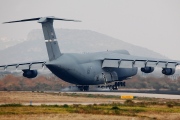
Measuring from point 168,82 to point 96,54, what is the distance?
10514mm

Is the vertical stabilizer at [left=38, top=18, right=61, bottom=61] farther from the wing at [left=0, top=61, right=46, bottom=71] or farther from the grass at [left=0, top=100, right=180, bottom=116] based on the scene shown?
the grass at [left=0, top=100, right=180, bottom=116]

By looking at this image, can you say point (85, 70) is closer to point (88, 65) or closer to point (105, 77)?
point (88, 65)

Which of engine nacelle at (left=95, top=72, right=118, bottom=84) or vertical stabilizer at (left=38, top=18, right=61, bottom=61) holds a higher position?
vertical stabilizer at (left=38, top=18, right=61, bottom=61)

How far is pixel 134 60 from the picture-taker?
232 ft

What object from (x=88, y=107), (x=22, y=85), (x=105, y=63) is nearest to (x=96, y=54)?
(x=105, y=63)

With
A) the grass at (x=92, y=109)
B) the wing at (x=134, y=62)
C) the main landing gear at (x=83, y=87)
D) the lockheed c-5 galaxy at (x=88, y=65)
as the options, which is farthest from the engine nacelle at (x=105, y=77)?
the grass at (x=92, y=109)

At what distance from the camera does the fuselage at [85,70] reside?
63.5 metres

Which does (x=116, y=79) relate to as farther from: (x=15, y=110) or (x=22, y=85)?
(x=15, y=110)

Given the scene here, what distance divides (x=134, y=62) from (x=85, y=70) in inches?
249

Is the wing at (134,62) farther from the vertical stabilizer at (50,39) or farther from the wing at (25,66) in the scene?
the vertical stabilizer at (50,39)

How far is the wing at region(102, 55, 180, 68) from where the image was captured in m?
68.2

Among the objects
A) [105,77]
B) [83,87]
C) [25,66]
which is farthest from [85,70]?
[25,66]

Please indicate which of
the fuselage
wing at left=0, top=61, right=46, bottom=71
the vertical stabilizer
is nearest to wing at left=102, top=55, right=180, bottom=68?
the fuselage

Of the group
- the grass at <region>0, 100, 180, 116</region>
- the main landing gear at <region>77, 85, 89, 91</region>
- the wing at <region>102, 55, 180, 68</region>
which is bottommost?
the grass at <region>0, 100, 180, 116</region>
